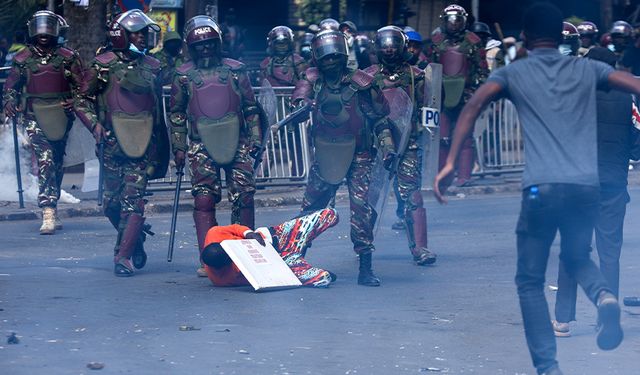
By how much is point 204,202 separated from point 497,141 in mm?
8158

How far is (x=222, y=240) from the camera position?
9.90m

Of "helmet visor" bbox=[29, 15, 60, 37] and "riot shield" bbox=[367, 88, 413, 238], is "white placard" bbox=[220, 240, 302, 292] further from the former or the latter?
"helmet visor" bbox=[29, 15, 60, 37]

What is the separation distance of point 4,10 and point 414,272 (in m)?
11.1

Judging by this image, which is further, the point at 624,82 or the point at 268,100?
the point at 268,100

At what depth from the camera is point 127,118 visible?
10852mm

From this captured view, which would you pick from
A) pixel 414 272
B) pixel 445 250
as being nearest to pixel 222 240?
pixel 414 272

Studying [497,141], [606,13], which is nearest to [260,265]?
[497,141]

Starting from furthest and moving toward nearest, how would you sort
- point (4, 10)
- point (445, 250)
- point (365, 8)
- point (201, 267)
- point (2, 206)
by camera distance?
point (365, 8) → point (4, 10) → point (2, 206) → point (445, 250) → point (201, 267)

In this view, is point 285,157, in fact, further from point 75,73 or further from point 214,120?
point 214,120

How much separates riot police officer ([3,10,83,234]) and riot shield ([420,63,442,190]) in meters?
2.96

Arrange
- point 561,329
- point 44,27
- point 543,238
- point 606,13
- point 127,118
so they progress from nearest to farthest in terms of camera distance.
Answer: point 543,238 < point 561,329 < point 127,118 < point 44,27 < point 606,13

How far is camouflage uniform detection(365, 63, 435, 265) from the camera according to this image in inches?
448

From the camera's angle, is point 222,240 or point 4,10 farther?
point 4,10

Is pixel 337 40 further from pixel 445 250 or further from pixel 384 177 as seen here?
pixel 445 250
